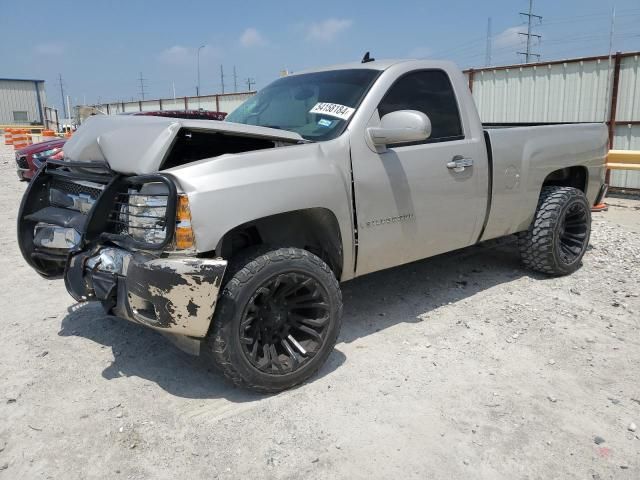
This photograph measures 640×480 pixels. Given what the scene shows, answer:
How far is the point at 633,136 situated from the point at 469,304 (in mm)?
7510

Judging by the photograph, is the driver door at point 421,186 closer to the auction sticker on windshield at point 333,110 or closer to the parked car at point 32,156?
the auction sticker on windshield at point 333,110

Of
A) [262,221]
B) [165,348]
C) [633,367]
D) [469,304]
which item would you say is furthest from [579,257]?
[165,348]

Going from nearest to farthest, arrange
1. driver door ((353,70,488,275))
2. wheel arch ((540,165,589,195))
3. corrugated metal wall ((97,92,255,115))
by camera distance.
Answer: driver door ((353,70,488,275))
wheel arch ((540,165,589,195))
corrugated metal wall ((97,92,255,115))

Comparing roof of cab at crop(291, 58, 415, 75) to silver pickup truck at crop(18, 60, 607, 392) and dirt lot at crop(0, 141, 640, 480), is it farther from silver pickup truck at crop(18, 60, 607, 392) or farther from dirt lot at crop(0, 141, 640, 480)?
dirt lot at crop(0, 141, 640, 480)

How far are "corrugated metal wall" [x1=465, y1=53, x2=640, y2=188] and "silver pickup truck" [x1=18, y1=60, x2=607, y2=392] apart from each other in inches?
234

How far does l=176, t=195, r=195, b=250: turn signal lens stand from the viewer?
2721 millimetres

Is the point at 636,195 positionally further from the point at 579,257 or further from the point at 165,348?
the point at 165,348

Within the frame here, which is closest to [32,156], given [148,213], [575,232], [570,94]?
[148,213]

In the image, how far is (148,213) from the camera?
2875mm

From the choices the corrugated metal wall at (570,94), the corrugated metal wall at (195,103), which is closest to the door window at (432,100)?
the corrugated metal wall at (570,94)

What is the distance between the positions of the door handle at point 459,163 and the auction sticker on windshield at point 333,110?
0.89m

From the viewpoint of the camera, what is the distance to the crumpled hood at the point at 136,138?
9.61ft

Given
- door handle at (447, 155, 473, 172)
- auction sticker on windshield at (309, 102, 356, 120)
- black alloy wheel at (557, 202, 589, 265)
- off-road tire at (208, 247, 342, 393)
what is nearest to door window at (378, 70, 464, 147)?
door handle at (447, 155, 473, 172)

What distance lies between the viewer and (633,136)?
33.1 feet
